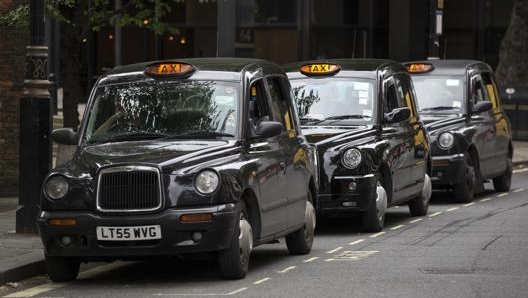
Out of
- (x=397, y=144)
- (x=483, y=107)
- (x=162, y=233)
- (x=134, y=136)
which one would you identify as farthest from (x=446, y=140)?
(x=162, y=233)

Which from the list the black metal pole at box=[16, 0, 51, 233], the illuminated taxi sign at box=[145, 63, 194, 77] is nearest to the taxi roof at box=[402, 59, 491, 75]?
the black metal pole at box=[16, 0, 51, 233]

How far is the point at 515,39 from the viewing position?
35.0 meters

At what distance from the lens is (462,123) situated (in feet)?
63.1

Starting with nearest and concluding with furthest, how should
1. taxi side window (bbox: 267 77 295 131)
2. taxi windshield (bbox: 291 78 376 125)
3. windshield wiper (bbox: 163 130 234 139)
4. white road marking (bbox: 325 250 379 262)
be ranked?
windshield wiper (bbox: 163 130 234 139)
white road marking (bbox: 325 250 379 262)
taxi side window (bbox: 267 77 295 131)
taxi windshield (bbox: 291 78 376 125)

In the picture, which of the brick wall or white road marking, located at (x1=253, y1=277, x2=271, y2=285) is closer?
white road marking, located at (x1=253, y1=277, x2=271, y2=285)

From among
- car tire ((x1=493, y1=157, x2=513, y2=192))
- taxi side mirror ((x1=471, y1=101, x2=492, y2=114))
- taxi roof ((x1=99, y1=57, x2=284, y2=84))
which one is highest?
taxi roof ((x1=99, y1=57, x2=284, y2=84))

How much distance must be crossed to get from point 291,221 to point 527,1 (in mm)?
23081

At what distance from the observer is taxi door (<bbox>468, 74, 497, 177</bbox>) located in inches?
767

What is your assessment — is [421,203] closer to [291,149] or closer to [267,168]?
[291,149]

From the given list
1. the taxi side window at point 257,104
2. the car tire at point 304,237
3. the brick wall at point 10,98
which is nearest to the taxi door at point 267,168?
the taxi side window at point 257,104

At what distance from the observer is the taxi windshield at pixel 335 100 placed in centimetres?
1598

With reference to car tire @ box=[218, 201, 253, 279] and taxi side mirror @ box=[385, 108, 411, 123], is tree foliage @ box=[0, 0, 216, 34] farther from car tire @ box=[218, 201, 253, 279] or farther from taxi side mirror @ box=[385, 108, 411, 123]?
car tire @ box=[218, 201, 253, 279]

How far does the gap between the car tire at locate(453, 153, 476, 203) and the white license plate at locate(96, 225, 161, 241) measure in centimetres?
880

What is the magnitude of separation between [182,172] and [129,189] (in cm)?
43
